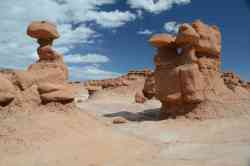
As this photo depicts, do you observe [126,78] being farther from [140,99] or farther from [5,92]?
[5,92]

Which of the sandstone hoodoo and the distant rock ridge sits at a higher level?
the distant rock ridge

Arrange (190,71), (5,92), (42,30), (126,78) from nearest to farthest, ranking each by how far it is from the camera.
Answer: (5,92) < (42,30) < (190,71) < (126,78)

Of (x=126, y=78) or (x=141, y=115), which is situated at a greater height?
(x=126, y=78)

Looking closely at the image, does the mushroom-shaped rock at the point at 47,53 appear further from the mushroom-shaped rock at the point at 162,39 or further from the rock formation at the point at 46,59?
the mushroom-shaped rock at the point at 162,39

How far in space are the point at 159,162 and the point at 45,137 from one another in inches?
98.3

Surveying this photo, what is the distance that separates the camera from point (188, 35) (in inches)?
510

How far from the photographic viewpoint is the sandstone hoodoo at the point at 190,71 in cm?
1262

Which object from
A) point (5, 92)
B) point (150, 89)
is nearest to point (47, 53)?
point (5, 92)

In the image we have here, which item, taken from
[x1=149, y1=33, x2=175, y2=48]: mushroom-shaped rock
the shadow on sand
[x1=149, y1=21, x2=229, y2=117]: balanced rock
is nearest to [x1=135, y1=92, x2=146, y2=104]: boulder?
the shadow on sand

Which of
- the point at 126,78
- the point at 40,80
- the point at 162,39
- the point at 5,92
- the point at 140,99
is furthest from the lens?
the point at 126,78

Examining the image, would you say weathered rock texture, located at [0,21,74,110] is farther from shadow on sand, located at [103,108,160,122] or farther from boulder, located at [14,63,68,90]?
shadow on sand, located at [103,108,160,122]

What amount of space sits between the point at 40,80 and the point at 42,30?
174cm

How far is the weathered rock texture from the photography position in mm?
7109

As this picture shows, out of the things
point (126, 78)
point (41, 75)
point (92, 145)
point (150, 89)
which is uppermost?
point (126, 78)
